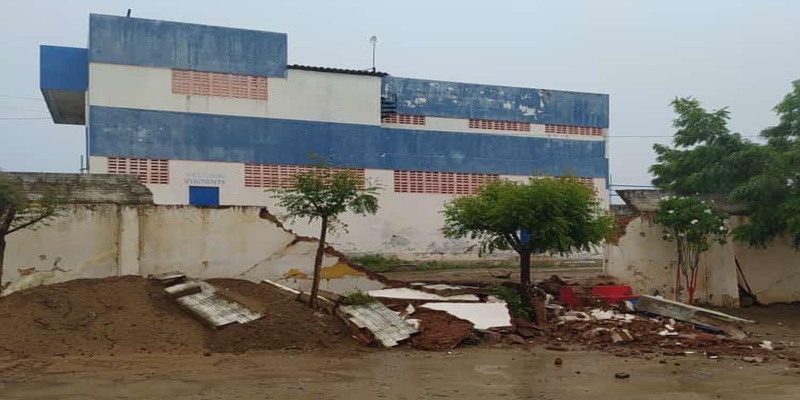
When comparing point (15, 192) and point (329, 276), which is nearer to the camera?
point (15, 192)

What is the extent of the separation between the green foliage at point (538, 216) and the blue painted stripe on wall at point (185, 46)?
44.1 feet

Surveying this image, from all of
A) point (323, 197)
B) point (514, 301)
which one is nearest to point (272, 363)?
point (323, 197)

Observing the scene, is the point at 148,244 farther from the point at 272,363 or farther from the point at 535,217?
the point at 535,217

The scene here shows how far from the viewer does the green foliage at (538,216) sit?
14469 mm

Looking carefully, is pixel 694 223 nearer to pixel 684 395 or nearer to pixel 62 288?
pixel 684 395

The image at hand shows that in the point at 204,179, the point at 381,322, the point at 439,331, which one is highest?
the point at 204,179

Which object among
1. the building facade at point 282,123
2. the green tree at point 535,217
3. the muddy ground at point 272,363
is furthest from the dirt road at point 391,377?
the building facade at point 282,123

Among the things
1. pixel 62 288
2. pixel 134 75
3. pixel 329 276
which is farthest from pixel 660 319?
pixel 134 75

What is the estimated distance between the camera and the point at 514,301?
14398 mm

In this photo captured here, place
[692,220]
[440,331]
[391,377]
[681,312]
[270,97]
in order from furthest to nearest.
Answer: [270,97] → [692,220] → [681,312] → [440,331] → [391,377]

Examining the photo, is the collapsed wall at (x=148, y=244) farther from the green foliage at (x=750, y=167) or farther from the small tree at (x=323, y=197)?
the green foliage at (x=750, y=167)

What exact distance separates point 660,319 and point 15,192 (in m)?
12.6

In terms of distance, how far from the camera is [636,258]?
651 inches

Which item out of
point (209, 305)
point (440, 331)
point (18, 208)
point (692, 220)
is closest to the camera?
point (440, 331)
